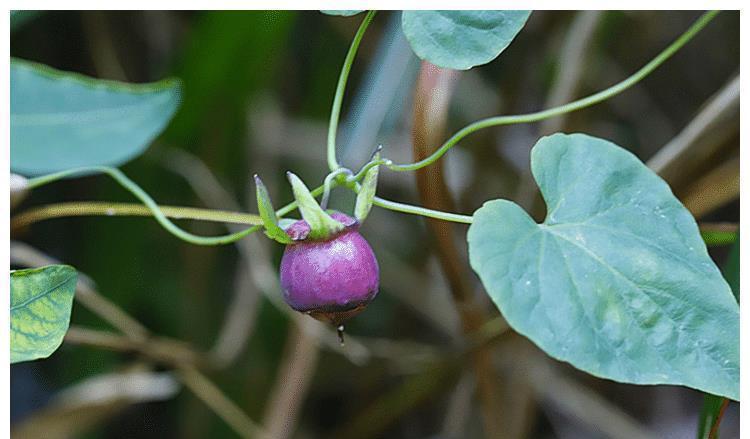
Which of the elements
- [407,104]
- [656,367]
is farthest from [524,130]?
[656,367]

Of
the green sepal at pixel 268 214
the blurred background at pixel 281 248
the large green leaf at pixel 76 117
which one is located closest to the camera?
the green sepal at pixel 268 214

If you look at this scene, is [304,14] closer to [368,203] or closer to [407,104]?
[407,104]

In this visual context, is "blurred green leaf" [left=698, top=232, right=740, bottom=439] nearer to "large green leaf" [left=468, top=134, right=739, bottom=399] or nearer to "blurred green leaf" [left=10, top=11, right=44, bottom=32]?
"large green leaf" [left=468, top=134, right=739, bottom=399]

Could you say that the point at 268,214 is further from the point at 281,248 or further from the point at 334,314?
the point at 281,248

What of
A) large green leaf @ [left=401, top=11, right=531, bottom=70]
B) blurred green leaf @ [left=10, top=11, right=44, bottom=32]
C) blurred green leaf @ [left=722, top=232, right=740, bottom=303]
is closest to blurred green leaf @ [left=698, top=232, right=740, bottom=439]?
blurred green leaf @ [left=722, top=232, right=740, bottom=303]

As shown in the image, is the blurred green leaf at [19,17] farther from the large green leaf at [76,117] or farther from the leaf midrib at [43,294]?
the leaf midrib at [43,294]

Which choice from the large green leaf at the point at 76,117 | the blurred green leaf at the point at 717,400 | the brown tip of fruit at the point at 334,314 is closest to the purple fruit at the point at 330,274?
the brown tip of fruit at the point at 334,314
